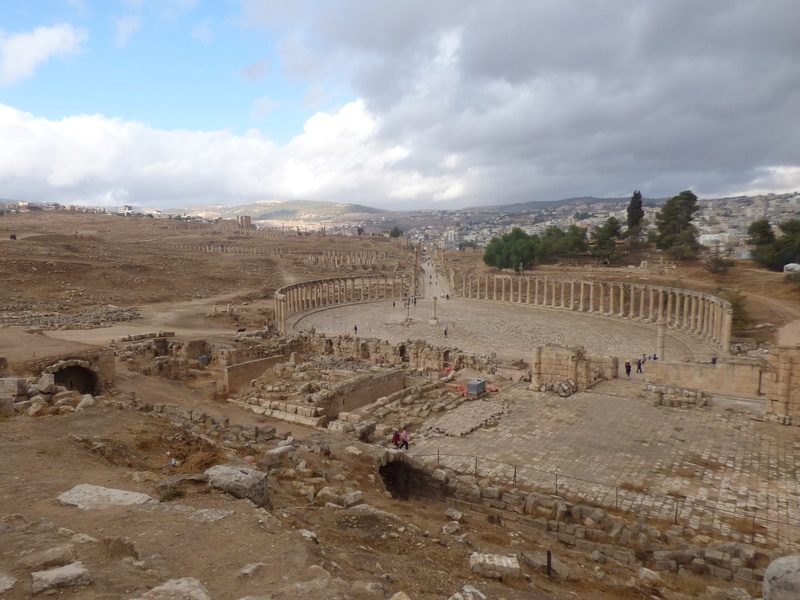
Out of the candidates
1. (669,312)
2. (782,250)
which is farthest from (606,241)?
(669,312)

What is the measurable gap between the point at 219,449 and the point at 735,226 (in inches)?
6359

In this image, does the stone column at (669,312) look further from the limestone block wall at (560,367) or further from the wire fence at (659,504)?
the wire fence at (659,504)

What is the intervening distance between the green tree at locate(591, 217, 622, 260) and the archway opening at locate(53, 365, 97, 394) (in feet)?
213

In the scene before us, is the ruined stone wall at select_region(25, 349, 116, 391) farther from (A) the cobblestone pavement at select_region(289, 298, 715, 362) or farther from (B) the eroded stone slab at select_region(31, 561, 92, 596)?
(A) the cobblestone pavement at select_region(289, 298, 715, 362)

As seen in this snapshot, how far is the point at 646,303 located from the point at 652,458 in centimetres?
4638

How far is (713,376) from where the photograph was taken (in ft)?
68.4

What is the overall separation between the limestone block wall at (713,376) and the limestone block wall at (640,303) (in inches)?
505

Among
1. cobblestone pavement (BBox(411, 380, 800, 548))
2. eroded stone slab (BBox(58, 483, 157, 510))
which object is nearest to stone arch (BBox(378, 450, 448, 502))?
Result: cobblestone pavement (BBox(411, 380, 800, 548))

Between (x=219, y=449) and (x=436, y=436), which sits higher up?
(x=219, y=449)

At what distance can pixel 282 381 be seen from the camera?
22.7 metres

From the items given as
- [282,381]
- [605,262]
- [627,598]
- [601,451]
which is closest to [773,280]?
[605,262]

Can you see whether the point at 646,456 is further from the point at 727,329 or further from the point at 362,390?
the point at 727,329

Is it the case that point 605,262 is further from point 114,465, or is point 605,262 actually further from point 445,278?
point 114,465

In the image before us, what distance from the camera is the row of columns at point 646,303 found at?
3753 centimetres
